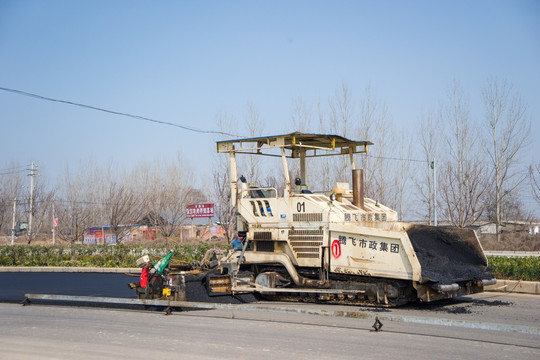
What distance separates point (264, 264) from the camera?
474 inches

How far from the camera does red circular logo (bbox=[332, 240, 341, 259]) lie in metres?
10.9

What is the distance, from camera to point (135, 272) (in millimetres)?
19703

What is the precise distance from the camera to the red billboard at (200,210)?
39.8 m

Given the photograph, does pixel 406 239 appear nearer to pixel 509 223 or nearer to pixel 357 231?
pixel 357 231

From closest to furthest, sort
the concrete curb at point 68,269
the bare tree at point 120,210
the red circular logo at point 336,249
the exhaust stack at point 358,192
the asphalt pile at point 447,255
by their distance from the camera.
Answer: the asphalt pile at point 447,255 < the red circular logo at point 336,249 < the exhaust stack at point 358,192 < the concrete curb at point 68,269 < the bare tree at point 120,210

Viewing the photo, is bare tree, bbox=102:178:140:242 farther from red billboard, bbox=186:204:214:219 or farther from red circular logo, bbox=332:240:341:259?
red circular logo, bbox=332:240:341:259

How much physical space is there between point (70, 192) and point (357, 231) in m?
56.1

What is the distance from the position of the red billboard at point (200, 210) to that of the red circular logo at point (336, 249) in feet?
95.5

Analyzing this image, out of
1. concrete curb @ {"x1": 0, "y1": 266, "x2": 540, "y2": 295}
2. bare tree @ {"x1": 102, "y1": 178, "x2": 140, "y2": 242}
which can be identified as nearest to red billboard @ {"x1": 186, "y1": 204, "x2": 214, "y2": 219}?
bare tree @ {"x1": 102, "y1": 178, "x2": 140, "y2": 242}

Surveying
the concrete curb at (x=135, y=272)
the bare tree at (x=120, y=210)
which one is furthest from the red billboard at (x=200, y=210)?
the concrete curb at (x=135, y=272)

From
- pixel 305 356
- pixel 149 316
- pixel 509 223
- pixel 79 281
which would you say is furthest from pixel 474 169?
pixel 305 356

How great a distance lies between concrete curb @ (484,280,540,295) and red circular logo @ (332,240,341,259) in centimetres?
396

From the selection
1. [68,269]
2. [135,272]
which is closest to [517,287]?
[135,272]

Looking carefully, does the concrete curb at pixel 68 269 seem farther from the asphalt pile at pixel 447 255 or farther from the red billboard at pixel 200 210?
the red billboard at pixel 200 210
